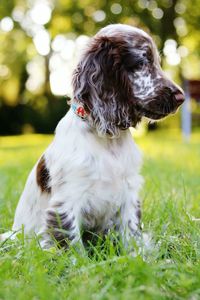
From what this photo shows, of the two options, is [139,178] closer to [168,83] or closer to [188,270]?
[168,83]

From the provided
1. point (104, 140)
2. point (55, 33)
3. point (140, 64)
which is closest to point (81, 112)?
point (104, 140)

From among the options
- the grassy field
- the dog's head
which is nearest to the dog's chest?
the dog's head

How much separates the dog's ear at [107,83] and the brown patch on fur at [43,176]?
0.51 m

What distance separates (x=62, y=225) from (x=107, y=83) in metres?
0.98

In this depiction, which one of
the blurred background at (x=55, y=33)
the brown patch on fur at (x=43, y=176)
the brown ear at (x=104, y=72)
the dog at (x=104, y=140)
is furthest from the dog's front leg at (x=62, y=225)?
the blurred background at (x=55, y=33)

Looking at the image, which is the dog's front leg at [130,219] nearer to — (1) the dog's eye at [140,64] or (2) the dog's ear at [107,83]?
(2) the dog's ear at [107,83]

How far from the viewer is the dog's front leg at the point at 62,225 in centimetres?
328

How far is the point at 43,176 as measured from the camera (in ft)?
11.7

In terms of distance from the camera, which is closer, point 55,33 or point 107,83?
point 107,83

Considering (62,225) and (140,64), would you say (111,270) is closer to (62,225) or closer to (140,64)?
(62,225)

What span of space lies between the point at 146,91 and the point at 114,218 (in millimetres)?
878

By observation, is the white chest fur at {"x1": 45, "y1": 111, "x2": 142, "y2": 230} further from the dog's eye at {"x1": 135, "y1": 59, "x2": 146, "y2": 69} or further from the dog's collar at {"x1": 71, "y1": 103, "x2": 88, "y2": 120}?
the dog's eye at {"x1": 135, "y1": 59, "x2": 146, "y2": 69}

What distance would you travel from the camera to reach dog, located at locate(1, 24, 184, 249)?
3291 millimetres

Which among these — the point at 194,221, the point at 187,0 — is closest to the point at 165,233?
the point at 194,221
